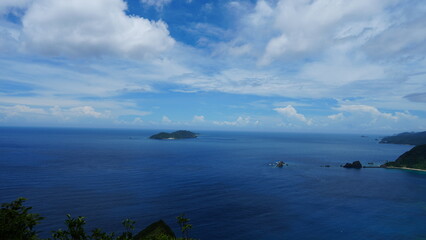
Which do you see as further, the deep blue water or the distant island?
the distant island

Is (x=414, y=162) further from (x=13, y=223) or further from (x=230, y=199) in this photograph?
(x=13, y=223)

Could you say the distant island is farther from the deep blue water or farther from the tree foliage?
the tree foliage

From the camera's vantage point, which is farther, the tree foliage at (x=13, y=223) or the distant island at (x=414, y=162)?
the distant island at (x=414, y=162)

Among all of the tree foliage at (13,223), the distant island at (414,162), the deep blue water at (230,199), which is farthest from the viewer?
the distant island at (414,162)

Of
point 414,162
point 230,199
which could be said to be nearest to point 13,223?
point 230,199

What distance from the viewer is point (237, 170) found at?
162 m

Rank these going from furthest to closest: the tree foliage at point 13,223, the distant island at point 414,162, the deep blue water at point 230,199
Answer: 1. the distant island at point 414,162
2. the deep blue water at point 230,199
3. the tree foliage at point 13,223

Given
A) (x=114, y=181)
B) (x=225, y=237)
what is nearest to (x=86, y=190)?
(x=114, y=181)

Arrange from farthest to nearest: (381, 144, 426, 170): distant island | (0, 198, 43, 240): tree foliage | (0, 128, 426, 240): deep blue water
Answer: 1. (381, 144, 426, 170): distant island
2. (0, 128, 426, 240): deep blue water
3. (0, 198, 43, 240): tree foliage

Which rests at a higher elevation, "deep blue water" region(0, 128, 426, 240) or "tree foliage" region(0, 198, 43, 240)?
"tree foliage" region(0, 198, 43, 240)

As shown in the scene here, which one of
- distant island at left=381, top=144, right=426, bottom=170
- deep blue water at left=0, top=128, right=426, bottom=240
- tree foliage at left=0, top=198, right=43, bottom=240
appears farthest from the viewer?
distant island at left=381, top=144, right=426, bottom=170

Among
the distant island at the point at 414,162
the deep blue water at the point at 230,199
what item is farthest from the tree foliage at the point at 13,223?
the distant island at the point at 414,162

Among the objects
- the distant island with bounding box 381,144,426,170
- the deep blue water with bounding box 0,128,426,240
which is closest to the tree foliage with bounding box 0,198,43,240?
the deep blue water with bounding box 0,128,426,240

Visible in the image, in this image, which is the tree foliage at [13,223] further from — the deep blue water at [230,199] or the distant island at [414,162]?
the distant island at [414,162]
